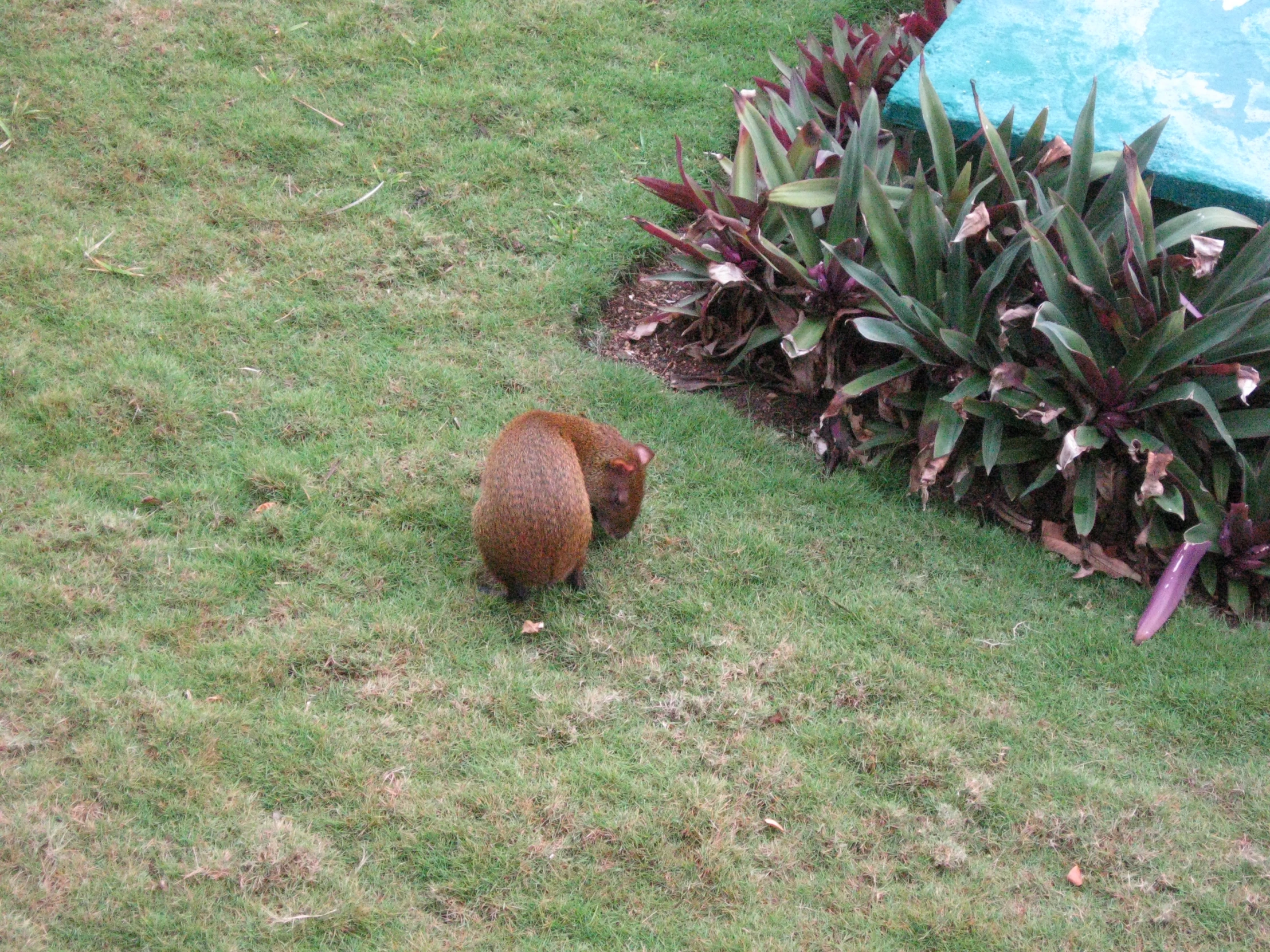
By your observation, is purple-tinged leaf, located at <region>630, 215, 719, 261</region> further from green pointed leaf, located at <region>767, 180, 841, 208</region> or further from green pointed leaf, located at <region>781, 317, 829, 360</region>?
green pointed leaf, located at <region>781, 317, 829, 360</region>

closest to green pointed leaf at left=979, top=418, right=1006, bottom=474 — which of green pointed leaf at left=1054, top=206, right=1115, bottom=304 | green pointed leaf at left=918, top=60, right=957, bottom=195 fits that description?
green pointed leaf at left=1054, top=206, right=1115, bottom=304

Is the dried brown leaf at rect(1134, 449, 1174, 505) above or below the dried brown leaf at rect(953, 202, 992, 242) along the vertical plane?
below

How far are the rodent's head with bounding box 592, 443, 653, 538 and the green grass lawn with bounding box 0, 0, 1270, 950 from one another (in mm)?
198

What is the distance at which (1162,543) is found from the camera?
4848mm

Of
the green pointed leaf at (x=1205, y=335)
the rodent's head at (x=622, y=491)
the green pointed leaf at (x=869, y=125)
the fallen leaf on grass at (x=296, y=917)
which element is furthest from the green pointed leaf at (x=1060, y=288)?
the fallen leaf on grass at (x=296, y=917)

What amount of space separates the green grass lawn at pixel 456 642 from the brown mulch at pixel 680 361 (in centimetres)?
19

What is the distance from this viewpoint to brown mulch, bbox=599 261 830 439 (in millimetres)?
5715

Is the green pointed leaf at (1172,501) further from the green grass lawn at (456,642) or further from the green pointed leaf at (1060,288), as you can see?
the green pointed leaf at (1060,288)

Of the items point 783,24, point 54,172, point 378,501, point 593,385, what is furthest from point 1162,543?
point 54,172

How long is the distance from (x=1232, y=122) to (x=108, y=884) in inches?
247

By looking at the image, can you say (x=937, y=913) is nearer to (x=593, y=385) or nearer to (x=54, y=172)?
(x=593, y=385)

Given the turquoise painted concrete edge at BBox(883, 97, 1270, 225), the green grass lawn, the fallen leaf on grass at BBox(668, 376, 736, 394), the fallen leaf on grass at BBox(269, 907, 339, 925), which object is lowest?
the fallen leaf on grass at BBox(269, 907, 339, 925)

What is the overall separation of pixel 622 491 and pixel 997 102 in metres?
3.24

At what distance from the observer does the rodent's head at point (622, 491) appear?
14.9 feet
